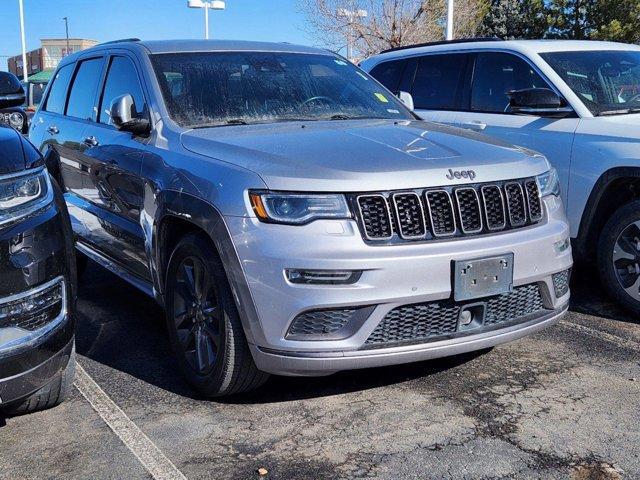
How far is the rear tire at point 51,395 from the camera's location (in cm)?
328

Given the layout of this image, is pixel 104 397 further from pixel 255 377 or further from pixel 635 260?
pixel 635 260

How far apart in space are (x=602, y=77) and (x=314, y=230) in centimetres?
350

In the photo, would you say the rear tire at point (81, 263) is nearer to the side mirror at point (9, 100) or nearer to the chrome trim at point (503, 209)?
the side mirror at point (9, 100)

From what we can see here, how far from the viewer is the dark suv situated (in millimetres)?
2771

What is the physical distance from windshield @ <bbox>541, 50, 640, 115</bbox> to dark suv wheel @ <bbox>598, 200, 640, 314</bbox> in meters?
0.84

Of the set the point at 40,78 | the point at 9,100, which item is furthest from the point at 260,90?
the point at 40,78

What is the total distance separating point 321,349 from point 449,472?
2.33ft

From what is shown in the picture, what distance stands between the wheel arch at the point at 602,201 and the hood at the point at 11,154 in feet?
11.8

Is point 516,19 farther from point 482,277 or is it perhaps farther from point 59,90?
point 482,277

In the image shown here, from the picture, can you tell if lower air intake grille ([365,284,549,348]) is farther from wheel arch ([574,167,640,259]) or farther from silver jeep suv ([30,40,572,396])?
wheel arch ([574,167,640,259])

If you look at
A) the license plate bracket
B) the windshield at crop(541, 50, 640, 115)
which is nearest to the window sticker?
the windshield at crop(541, 50, 640, 115)

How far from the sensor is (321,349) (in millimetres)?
3193

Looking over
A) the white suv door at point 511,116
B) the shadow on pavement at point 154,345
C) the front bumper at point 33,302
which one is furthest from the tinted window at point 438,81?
the front bumper at point 33,302

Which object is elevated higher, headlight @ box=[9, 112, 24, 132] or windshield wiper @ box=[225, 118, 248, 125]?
windshield wiper @ box=[225, 118, 248, 125]
